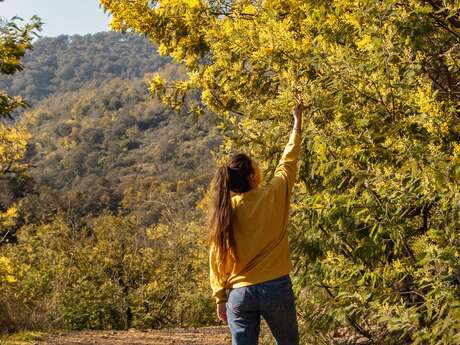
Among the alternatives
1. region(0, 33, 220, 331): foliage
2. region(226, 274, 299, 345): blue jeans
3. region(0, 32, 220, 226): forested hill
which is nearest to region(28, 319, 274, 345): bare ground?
region(0, 33, 220, 331): foliage

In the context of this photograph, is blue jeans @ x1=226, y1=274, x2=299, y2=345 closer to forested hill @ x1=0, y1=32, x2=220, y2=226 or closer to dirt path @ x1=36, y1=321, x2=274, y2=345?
dirt path @ x1=36, y1=321, x2=274, y2=345

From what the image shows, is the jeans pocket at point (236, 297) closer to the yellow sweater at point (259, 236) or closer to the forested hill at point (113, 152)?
the yellow sweater at point (259, 236)

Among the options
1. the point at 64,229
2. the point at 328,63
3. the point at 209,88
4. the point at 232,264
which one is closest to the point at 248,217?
the point at 232,264

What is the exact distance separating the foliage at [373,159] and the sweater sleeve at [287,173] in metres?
0.34

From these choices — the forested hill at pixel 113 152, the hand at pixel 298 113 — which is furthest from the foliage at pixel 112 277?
the forested hill at pixel 113 152

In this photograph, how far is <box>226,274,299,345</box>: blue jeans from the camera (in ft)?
10.2

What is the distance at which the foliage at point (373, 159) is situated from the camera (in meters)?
3.20

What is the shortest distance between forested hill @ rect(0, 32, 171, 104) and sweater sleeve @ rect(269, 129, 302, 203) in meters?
144

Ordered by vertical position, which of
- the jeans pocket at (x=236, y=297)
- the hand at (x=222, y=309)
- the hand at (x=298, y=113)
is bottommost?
the hand at (x=222, y=309)

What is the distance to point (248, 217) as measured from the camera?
321 cm

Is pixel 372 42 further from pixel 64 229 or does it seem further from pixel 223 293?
pixel 64 229

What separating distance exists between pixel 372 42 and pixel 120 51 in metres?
180

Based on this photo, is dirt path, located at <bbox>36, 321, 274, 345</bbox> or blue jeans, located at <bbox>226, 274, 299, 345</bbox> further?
dirt path, located at <bbox>36, 321, 274, 345</bbox>

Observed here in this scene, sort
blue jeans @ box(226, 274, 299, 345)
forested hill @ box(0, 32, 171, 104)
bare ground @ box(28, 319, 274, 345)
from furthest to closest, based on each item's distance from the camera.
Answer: forested hill @ box(0, 32, 171, 104) < bare ground @ box(28, 319, 274, 345) < blue jeans @ box(226, 274, 299, 345)
